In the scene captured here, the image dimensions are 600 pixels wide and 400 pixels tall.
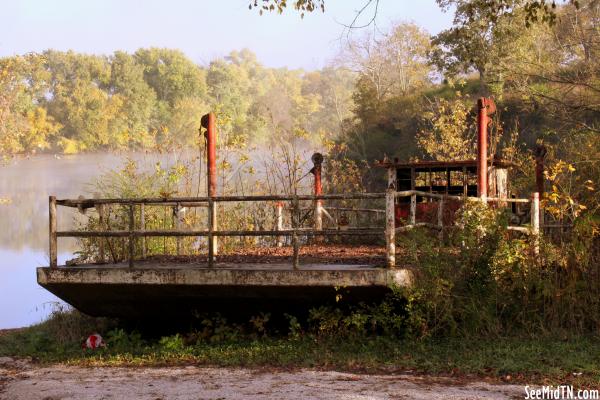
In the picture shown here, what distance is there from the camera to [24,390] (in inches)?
392

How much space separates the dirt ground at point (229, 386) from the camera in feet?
28.8

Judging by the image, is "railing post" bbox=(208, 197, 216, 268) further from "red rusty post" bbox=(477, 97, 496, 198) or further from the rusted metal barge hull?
"red rusty post" bbox=(477, 97, 496, 198)

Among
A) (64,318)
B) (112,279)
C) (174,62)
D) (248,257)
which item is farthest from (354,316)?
(174,62)

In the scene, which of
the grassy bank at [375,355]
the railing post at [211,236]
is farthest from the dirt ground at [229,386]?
the railing post at [211,236]

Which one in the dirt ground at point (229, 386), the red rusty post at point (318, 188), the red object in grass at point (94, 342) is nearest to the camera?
the dirt ground at point (229, 386)

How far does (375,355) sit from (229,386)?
7.79 ft

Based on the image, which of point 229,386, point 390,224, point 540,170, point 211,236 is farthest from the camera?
point 540,170

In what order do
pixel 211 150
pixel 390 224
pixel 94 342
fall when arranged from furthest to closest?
pixel 94 342, pixel 211 150, pixel 390 224

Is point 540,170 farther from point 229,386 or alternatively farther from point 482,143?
point 229,386

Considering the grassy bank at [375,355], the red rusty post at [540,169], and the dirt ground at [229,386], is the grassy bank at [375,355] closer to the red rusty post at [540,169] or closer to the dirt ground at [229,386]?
the dirt ground at [229,386]

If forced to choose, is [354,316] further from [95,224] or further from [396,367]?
[95,224]

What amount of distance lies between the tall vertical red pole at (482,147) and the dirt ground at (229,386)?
4.60 metres

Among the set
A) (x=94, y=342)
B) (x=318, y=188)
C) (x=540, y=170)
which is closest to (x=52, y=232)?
(x=94, y=342)

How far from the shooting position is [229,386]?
9.48m
